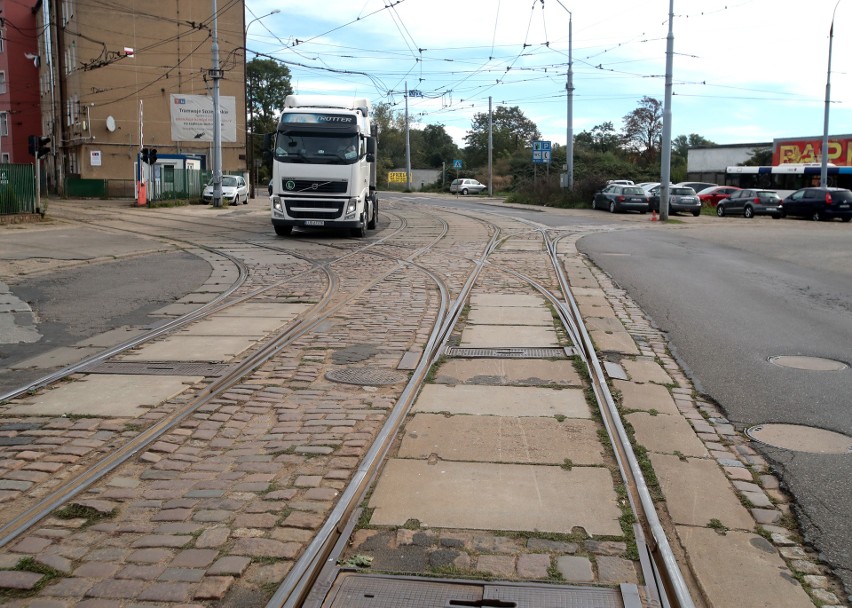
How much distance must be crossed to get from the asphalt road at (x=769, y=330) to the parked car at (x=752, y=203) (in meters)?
17.4

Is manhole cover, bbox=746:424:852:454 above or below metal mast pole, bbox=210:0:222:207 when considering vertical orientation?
below

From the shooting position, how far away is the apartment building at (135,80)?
5047 centimetres

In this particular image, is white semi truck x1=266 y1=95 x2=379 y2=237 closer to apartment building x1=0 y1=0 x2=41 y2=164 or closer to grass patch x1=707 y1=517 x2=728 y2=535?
grass patch x1=707 y1=517 x2=728 y2=535

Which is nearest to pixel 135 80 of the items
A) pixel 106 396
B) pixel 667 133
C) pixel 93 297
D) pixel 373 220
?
pixel 373 220

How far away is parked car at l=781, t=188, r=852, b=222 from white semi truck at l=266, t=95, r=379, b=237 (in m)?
25.2

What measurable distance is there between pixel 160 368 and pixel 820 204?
36.9 metres

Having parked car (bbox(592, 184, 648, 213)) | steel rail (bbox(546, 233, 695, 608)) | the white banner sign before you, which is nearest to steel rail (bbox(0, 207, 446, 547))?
steel rail (bbox(546, 233, 695, 608))

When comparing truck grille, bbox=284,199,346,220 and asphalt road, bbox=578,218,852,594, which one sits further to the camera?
truck grille, bbox=284,199,346,220

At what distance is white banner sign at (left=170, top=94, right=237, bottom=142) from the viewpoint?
51.9m

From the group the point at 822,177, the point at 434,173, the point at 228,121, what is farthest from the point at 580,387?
the point at 434,173

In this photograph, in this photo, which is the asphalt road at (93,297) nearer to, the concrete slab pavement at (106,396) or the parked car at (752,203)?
the concrete slab pavement at (106,396)

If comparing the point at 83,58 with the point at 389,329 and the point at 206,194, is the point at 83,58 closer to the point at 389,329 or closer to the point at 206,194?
the point at 206,194

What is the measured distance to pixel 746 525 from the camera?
4.42 meters

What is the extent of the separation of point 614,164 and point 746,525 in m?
65.3
